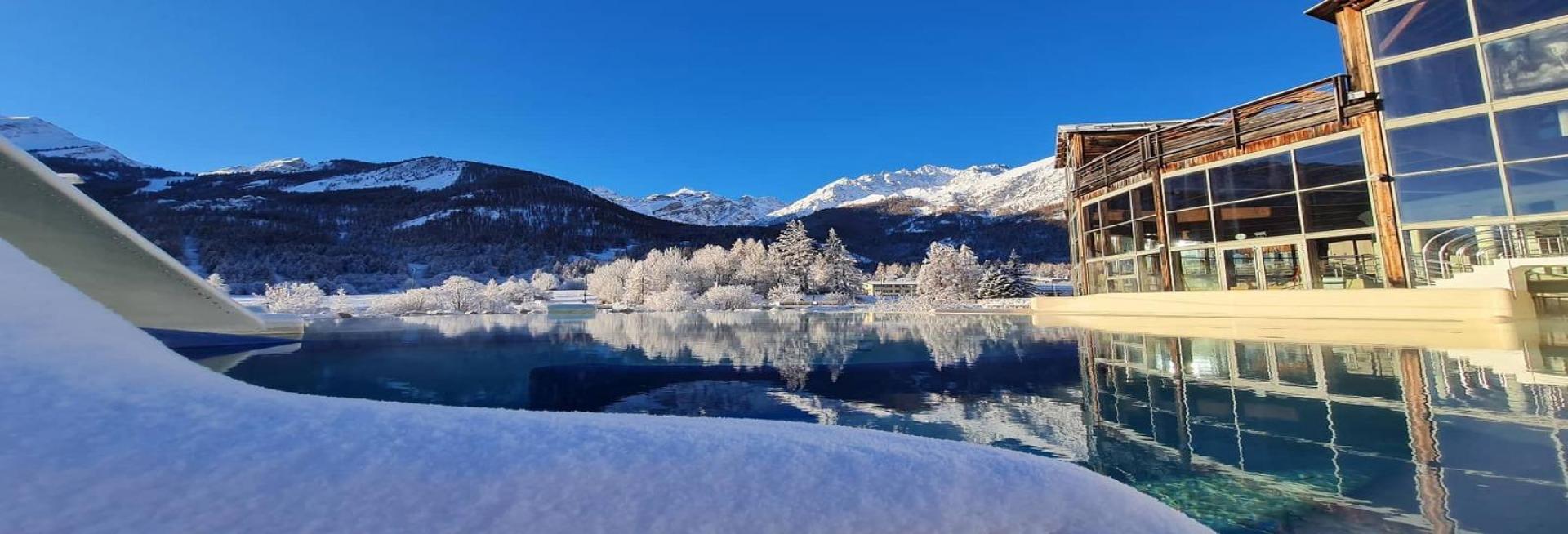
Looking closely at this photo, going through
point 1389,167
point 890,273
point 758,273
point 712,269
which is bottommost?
point 1389,167

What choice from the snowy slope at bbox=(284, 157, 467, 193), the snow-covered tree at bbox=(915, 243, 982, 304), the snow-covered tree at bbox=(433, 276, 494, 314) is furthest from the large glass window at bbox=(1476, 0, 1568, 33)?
the snowy slope at bbox=(284, 157, 467, 193)

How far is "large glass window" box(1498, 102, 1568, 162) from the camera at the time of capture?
11023 millimetres

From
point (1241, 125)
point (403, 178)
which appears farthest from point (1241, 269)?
point (403, 178)

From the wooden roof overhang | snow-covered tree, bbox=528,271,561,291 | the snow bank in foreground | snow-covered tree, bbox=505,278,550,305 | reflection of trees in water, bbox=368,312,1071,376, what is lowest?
reflection of trees in water, bbox=368,312,1071,376

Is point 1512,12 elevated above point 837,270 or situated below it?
above

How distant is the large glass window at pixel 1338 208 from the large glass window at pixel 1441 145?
789mm

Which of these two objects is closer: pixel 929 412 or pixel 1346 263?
pixel 929 412

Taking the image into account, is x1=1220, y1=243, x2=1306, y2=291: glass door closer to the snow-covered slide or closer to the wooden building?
the wooden building

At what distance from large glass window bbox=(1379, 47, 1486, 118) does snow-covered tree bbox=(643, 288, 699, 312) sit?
108 feet

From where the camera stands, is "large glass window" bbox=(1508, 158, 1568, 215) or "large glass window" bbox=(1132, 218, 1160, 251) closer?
"large glass window" bbox=(1508, 158, 1568, 215)

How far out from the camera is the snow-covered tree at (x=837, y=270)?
1763 inches

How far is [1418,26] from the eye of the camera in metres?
12.7

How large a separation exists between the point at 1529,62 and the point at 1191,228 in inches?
251

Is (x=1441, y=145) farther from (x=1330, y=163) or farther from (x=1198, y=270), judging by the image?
(x=1198, y=270)
